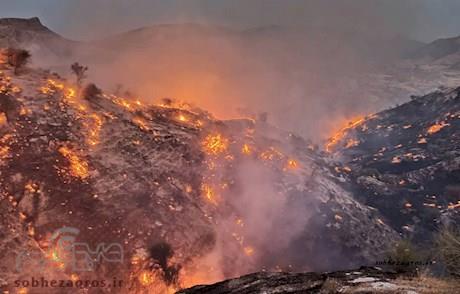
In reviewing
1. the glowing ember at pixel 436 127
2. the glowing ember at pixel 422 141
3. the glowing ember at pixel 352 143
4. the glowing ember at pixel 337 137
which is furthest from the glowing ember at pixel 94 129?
the glowing ember at pixel 337 137

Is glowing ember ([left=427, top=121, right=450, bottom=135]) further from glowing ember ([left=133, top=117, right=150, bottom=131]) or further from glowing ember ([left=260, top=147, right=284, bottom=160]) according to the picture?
glowing ember ([left=133, top=117, right=150, bottom=131])

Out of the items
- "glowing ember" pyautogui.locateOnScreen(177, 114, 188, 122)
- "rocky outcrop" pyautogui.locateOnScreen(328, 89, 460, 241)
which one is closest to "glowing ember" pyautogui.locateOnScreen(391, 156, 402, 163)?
"rocky outcrop" pyautogui.locateOnScreen(328, 89, 460, 241)

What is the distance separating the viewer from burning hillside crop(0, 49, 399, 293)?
115 feet

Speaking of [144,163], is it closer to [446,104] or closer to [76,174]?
[76,174]

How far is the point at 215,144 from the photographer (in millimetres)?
58438

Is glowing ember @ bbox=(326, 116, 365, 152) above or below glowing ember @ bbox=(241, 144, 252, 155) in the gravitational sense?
above

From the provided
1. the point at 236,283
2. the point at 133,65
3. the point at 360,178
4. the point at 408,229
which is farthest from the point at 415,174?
the point at 133,65

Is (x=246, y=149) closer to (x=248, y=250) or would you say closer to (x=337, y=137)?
(x=248, y=250)

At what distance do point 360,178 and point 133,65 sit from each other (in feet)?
354

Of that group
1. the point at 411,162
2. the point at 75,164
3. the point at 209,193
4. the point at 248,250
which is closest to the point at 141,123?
the point at 75,164

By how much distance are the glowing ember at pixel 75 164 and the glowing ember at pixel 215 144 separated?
63.7 ft

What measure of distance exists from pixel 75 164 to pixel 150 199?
9.07m

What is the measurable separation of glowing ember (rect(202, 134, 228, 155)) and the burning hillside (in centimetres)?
23

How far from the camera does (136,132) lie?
4953 cm
